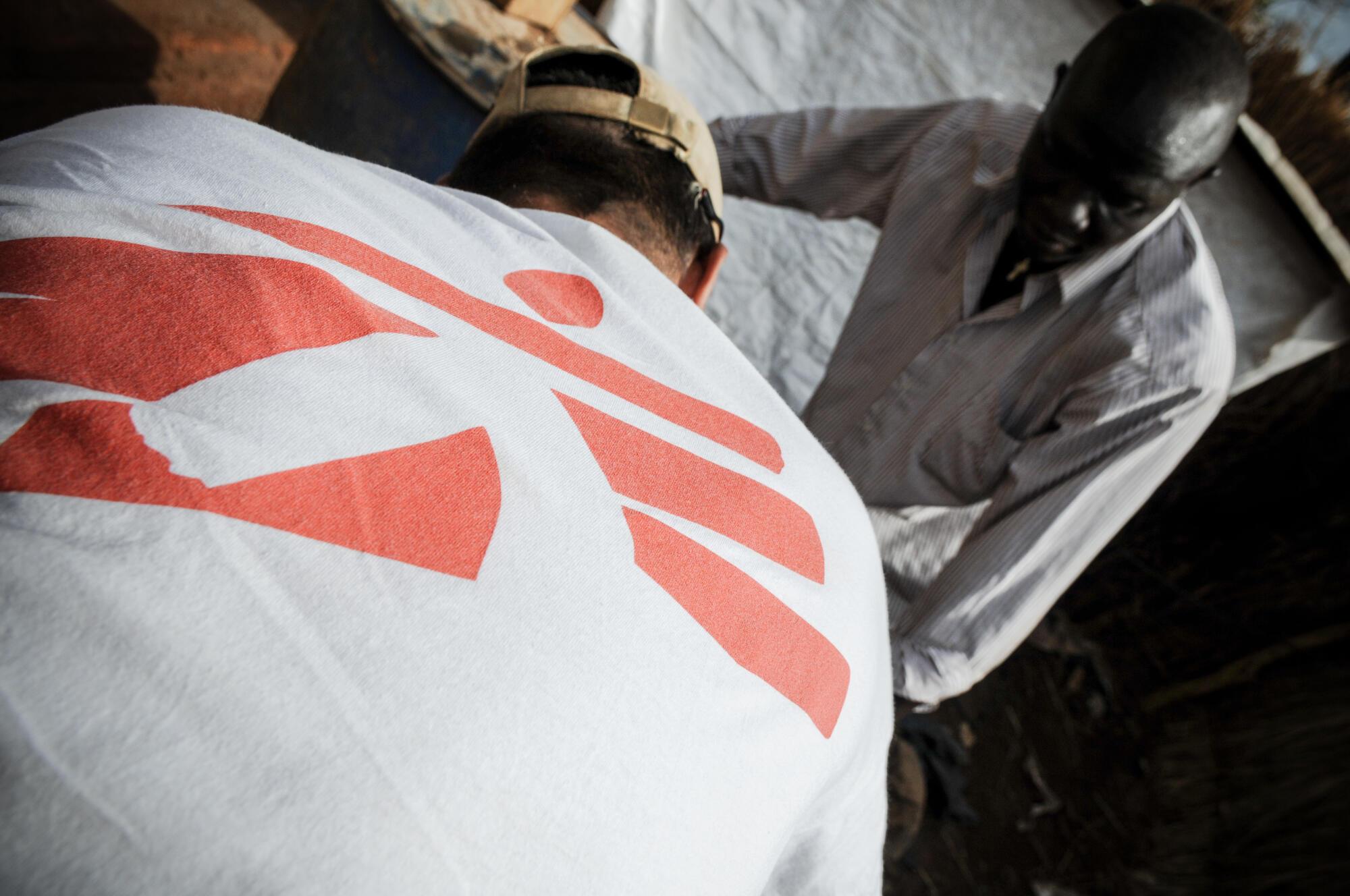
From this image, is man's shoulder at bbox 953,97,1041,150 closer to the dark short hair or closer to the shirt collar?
the shirt collar

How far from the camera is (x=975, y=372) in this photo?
154cm

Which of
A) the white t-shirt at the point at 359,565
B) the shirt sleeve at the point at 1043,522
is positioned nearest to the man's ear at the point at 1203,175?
the shirt sleeve at the point at 1043,522

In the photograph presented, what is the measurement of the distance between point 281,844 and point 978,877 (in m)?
2.67

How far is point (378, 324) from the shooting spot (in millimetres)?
519

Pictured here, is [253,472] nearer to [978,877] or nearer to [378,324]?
[378,324]

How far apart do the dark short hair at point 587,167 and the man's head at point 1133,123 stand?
61 centimetres

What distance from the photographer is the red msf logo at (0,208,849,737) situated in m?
0.39

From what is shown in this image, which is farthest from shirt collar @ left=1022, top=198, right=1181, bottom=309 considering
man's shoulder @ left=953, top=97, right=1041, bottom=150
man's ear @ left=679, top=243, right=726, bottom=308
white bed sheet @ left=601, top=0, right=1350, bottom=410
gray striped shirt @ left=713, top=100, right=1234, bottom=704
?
man's ear @ left=679, top=243, right=726, bottom=308

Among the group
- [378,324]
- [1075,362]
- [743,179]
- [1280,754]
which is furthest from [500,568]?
[1280,754]

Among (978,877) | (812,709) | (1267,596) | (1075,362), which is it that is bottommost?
(978,877)

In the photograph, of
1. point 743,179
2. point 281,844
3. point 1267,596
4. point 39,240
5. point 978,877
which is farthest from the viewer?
point 1267,596

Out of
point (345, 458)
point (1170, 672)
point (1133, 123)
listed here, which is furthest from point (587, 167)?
point (1170, 672)

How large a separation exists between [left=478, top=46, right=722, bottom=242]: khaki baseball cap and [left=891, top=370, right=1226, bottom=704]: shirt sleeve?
692 mm

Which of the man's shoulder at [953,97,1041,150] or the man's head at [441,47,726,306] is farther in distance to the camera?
the man's shoulder at [953,97,1041,150]
